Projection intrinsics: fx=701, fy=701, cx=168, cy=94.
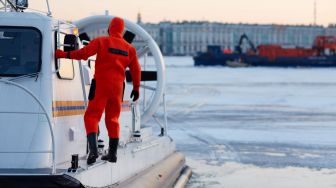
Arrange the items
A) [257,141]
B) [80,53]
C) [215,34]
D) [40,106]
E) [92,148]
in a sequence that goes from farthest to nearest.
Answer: [215,34]
[257,141]
[92,148]
[80,53]
[40,106]

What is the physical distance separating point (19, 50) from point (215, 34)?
15576 centimetres

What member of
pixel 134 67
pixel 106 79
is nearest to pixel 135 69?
pixel 134 67

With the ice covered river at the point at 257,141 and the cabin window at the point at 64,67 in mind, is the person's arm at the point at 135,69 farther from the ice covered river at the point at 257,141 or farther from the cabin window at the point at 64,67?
the ice covered river at the point at 257,141

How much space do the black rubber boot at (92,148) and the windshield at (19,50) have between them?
22.5 inches

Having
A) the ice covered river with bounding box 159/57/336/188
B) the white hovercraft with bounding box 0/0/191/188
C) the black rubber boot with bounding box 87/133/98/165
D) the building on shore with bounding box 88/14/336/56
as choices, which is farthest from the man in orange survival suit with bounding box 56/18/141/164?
the building on shore with bounding box 88/14/336/56

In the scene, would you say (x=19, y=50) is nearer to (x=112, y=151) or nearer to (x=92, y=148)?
(x=92, y=148)

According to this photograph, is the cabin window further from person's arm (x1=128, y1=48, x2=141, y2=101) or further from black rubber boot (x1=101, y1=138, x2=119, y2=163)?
black rubber boot (x1=101, y1=138, x2=119, y2=163)

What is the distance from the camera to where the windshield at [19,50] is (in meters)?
4.60

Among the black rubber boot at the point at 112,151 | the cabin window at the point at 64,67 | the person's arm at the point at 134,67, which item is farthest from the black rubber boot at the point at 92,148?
the person's arm at the point at 134,67

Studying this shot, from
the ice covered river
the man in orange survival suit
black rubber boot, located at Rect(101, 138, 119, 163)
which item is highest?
the man in orange survival suit

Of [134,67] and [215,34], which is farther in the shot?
[215,34]

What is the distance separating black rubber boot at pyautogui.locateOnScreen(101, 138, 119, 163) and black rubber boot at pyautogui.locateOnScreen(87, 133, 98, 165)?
149 millimetres

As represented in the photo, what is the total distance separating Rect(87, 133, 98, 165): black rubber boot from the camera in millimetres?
4727

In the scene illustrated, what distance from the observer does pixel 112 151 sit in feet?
16.4
